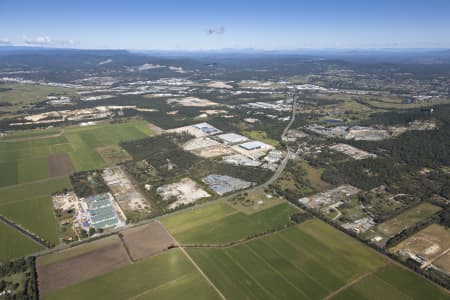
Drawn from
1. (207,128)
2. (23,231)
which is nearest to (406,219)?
(23,231)

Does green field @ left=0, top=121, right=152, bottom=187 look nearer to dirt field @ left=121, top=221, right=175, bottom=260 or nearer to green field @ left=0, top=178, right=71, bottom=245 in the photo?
green field @ left=0, top=178, right=71, bottom=245

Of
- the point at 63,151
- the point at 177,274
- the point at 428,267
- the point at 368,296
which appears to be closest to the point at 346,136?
the point at 428,267

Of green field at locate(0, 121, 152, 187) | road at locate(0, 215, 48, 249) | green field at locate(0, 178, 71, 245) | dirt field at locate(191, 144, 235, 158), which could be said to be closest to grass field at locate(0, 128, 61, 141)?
green field at locate(0, 121, 152, 187)

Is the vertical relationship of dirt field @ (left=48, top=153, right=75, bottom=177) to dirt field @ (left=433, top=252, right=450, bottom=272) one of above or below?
above

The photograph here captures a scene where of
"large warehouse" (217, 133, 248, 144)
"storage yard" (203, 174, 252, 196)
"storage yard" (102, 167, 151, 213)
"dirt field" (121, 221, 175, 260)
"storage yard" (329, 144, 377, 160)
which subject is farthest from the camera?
"large warehouse" (217, 133, 248, 144)

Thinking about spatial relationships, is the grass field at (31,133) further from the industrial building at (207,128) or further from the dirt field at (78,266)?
the dirt field at (78,266)

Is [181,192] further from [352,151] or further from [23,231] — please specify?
[352,151]
